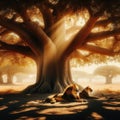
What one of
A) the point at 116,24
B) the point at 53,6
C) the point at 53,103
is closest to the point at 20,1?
the point at 53,6

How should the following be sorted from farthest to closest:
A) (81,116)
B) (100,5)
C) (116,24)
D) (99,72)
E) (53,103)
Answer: (99,72) < (116,24) < (100,5) < (53,103) < (81,116)

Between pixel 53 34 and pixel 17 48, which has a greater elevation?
pixel 53 34

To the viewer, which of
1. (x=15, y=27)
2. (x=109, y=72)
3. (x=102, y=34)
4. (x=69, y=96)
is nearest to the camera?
(x=69, y=96)

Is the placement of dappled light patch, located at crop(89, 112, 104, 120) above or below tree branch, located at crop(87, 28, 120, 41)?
below

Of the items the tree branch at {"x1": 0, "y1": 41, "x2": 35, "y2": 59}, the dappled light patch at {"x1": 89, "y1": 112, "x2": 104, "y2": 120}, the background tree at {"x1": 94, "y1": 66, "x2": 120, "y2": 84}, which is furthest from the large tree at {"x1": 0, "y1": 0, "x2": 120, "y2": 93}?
the background tree at {"x1": 94, "y1": 66, "x2": 120, "y2": 84}

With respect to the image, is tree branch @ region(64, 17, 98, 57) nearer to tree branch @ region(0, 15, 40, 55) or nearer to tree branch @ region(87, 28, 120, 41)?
tree branch @ region(87, 28, 120, 41)

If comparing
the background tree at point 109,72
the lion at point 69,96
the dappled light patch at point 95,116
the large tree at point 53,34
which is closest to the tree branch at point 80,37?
the large tree at point 53,34

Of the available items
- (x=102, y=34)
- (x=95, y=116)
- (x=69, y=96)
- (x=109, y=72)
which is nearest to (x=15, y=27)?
(x=102, y=34)

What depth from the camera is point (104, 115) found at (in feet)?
28.2

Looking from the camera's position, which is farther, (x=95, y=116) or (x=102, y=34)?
(x=102, y=34)

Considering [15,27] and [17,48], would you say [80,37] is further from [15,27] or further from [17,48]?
[17,48]

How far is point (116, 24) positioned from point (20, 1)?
620cm

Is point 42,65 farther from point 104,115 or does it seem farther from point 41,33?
point 104,115

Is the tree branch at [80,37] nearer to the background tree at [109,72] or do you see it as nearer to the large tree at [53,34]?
the large tree at [53,34]
